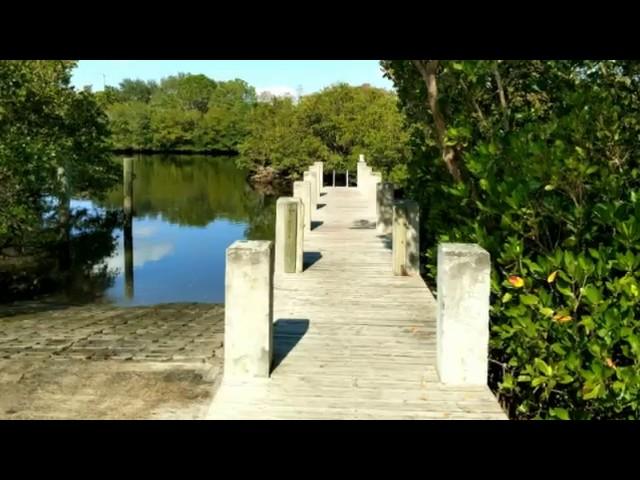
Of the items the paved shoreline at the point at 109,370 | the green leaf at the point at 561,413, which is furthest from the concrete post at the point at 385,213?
the green leaf at the point at 561,413

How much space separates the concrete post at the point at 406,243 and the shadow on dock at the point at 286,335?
2.86 meters

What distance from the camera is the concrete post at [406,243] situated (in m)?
10.1

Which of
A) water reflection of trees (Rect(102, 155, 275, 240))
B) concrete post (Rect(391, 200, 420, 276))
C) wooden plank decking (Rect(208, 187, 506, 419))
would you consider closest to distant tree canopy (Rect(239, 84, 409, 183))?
water reflection of trees (Rect(102, 155, 275, 240))

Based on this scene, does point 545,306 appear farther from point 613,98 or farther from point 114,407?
point 114,407

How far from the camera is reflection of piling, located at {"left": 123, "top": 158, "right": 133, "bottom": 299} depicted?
66.9ft

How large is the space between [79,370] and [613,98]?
5698 millimetres

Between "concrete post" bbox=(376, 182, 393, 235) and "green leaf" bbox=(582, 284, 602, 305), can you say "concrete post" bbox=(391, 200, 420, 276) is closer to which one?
"concrete post" bbox=(376, 182, 393, 235)

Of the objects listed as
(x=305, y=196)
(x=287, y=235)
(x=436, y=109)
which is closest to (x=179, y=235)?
(x=305, y=196)

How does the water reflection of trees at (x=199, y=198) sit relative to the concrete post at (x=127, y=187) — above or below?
below

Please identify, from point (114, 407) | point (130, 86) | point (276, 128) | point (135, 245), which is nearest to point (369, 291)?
point (114, 407)

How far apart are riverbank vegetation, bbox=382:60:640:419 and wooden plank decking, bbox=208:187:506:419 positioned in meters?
0.69

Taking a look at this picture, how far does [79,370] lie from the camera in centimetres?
657

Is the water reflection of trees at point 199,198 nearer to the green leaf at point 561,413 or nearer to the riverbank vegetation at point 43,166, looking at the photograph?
the riverbank vegetation at point 43,166

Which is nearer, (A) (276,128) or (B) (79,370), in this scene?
(B) (79,370)
